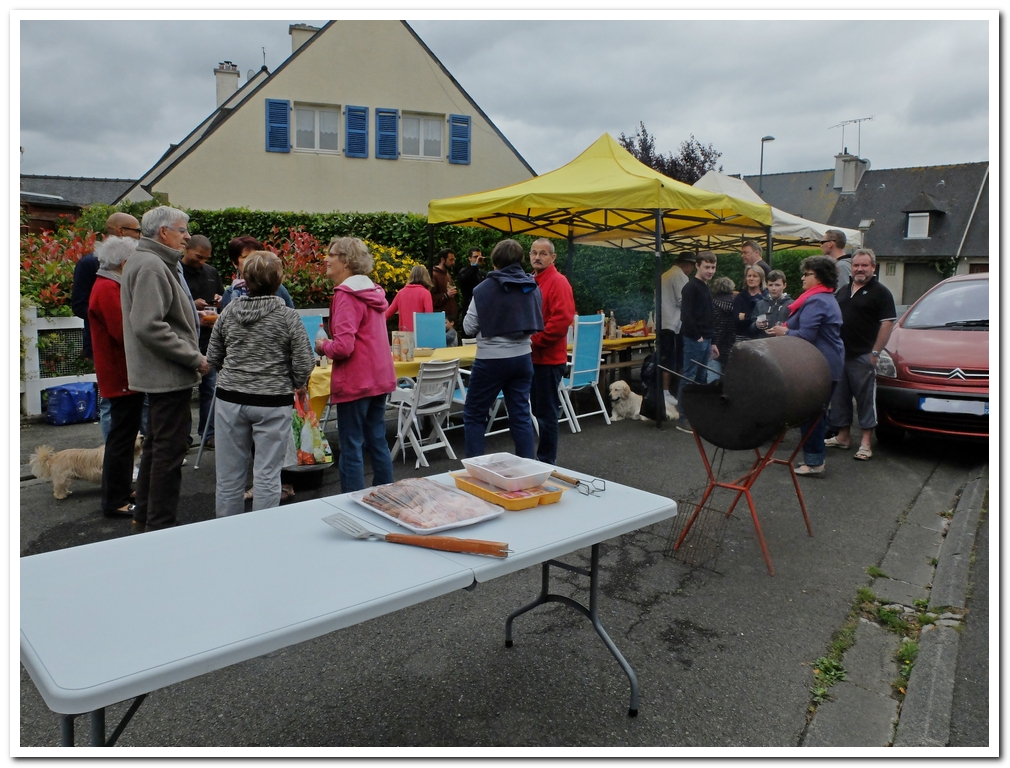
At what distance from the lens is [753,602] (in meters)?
3.71

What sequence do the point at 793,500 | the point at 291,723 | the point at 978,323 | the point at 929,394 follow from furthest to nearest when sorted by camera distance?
1. the point at 978,323
2. the point at 929,394
3. the point at 793,500
4. the point at 291,723

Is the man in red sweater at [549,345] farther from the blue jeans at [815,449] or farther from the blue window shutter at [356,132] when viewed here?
the blue window shutter at [356,132]

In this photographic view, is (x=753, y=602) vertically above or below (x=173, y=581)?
below

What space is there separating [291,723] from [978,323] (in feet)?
23.5

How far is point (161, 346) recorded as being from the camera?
378cm

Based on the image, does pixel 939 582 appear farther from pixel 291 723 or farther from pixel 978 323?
pixel 978 323

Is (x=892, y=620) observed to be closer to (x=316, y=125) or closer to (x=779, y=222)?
(x=779, y=222)

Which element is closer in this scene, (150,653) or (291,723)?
(150,653)

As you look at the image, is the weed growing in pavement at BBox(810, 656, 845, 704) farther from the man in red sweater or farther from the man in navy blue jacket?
the man in navy blue jacket

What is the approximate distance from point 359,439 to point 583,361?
3.95 m

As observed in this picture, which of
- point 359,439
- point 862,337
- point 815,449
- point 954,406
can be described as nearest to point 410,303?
point 359,439

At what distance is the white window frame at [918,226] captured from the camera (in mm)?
37438
